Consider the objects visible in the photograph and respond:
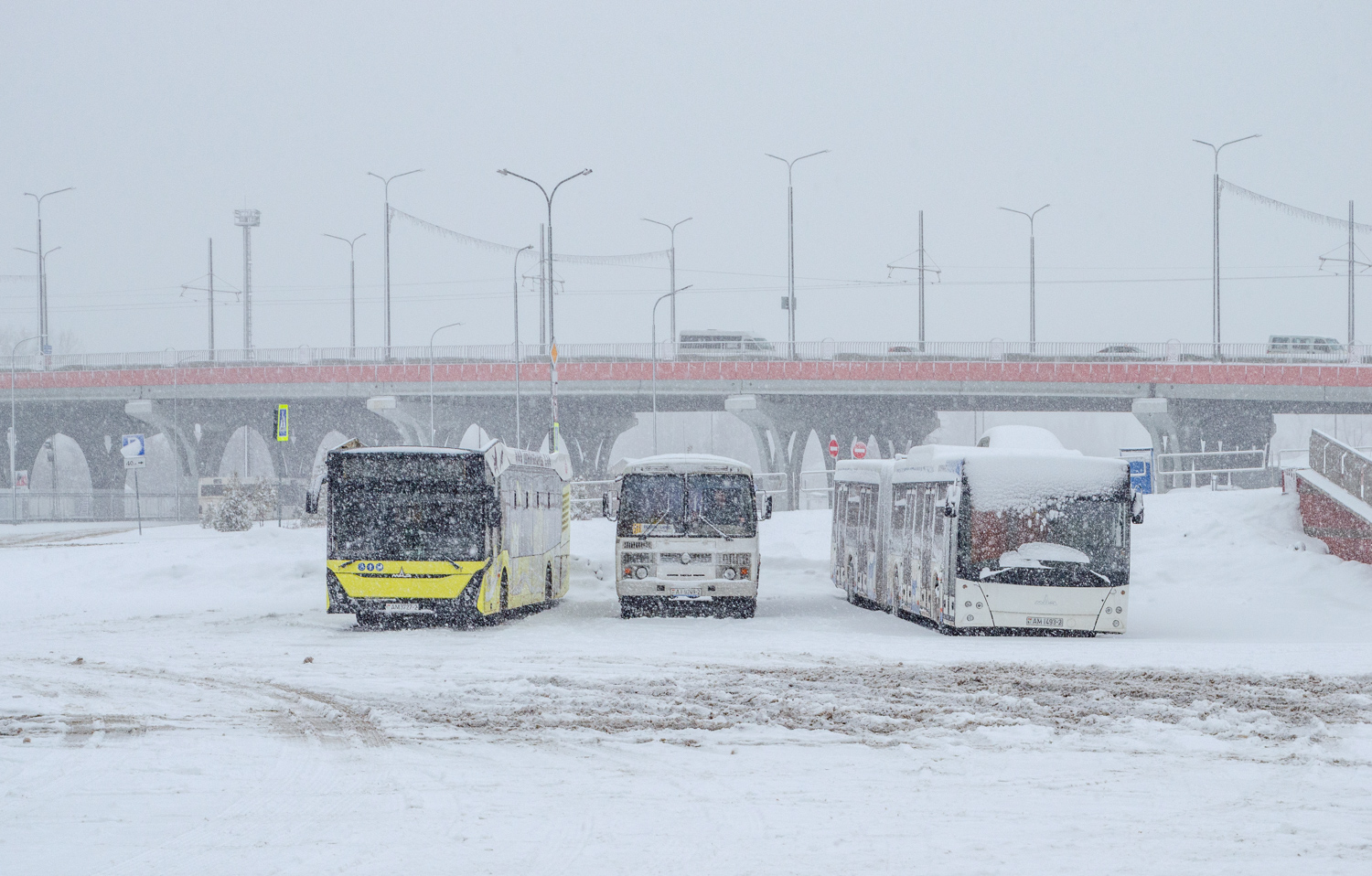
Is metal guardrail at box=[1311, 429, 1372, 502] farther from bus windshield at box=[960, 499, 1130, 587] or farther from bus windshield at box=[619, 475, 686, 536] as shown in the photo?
bus windshield at box=[619, 475, 686, 536]

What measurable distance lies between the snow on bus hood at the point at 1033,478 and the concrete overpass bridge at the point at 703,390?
42320 millimetres

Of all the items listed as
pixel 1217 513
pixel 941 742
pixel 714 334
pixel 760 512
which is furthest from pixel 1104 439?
pixel 941 742

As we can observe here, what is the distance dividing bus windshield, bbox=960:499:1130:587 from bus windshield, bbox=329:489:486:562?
681 cm

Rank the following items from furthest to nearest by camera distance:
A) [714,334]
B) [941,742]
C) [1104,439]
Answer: [1104,439] < [714,334] < [941,742]

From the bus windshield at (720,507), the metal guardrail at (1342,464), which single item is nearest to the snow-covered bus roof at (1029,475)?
the bus windshield at (720,507)

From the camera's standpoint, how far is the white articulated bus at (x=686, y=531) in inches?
902

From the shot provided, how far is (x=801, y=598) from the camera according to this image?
27797mm

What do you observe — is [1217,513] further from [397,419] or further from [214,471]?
[214,471]

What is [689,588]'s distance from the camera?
75.0 ft

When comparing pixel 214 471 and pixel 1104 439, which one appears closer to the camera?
pixel 214 471

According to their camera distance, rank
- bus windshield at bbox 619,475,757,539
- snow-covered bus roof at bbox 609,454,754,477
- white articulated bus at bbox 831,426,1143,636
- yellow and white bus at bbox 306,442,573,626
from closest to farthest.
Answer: white articulated bus at bbox 831,426,1143,636
yellow and white bus at bbox 306,442,573,626
bus windshield at bbox 619,475,757,539
snow-covered bus roof at bbox 609,454,754,477

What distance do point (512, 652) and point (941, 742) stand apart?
7.72 m

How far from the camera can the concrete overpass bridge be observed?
204 ft

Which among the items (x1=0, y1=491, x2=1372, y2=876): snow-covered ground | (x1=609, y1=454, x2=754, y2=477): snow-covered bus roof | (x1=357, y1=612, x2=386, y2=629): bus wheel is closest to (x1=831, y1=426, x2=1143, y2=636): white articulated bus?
(x1=0, y1=491, x2=1372, y2=876): snow-covered ground
